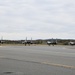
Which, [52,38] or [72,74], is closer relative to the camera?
[72,74]

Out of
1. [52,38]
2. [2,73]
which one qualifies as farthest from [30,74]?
[52,38]

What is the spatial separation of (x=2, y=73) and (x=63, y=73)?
2.69 metres

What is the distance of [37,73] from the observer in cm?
1298

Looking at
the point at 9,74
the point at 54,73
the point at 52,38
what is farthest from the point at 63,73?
the point at 52,38

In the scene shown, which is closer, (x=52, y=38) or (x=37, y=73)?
(x=37, y=73)

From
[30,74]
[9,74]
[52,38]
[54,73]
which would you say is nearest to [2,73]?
[9,74]

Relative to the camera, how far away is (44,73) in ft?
42.5

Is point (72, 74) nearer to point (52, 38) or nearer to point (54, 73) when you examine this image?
point (54, 73)

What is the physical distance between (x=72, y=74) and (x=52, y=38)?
3549 inches

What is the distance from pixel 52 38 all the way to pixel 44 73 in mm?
89820

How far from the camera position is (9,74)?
12.9 metres

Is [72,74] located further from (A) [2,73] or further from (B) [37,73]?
(A) [2,73]

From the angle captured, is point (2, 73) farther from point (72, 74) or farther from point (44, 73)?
point (72, 74)

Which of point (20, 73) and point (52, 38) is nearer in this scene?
point (20, 73)
